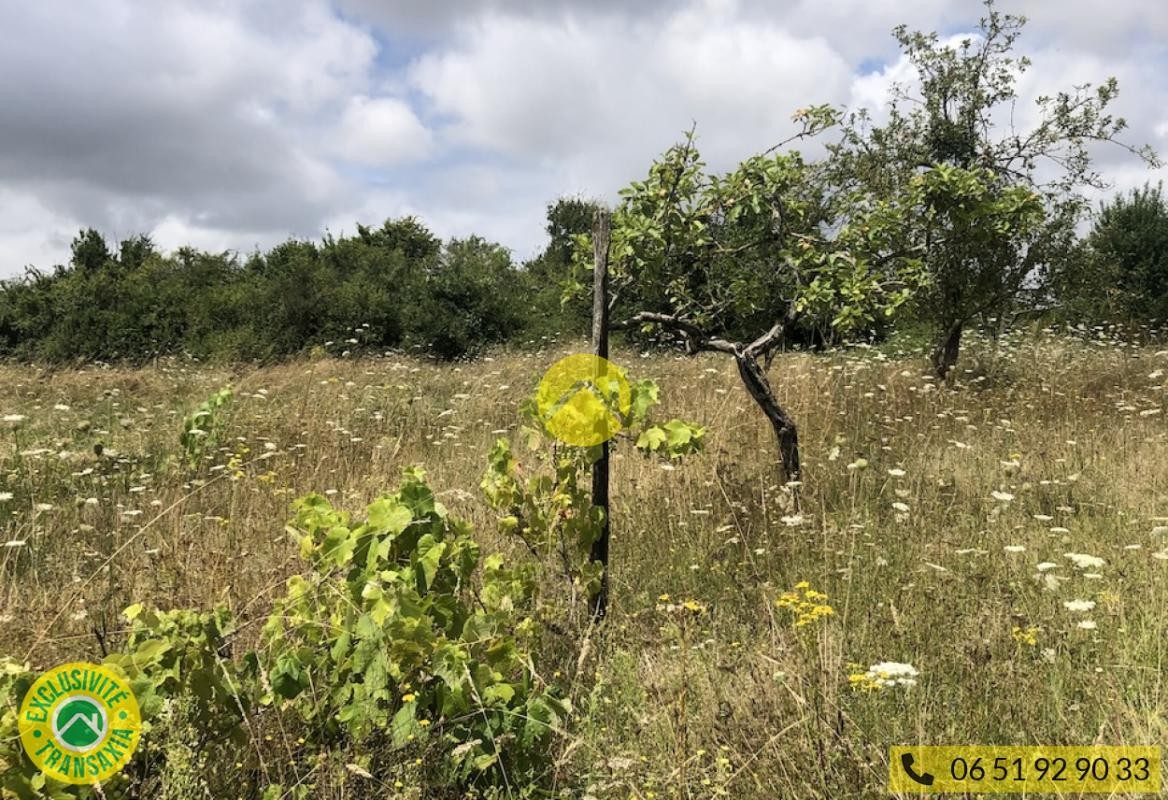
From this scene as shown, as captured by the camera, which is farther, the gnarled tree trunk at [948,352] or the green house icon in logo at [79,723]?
the gnarled tree trunk at [948,352]

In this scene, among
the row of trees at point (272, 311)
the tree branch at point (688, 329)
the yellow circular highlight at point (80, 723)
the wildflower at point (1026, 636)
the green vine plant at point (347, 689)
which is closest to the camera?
the yellow circular highlight at point (80, 723)

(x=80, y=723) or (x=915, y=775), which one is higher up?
(x=80, y=723)

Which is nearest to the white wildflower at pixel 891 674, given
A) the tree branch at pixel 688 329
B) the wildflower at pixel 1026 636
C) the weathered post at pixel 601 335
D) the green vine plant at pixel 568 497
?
the wildflower at pixel 1026 636

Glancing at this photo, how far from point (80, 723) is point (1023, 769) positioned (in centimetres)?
246

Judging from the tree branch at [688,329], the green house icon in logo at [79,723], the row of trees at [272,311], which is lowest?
the green house icon in logo at [79,723]

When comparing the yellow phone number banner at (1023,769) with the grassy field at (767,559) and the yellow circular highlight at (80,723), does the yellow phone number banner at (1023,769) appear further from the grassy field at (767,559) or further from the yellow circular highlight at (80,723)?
the yellow circular highlight at (80,723)

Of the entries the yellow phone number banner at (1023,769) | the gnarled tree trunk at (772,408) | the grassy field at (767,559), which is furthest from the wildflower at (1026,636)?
the gnarled tree trunk at (772,408)

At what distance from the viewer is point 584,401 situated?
3057 mm

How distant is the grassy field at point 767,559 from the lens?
219 centimetres

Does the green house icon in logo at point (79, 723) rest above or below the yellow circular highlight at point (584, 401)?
below

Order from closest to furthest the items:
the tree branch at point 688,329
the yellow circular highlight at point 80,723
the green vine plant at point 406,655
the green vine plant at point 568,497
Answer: the yellow circular highlight at point 80,723
the green vine plant at point 406,655
the green vine plant at point 568,497
the tree branch at point 688,329

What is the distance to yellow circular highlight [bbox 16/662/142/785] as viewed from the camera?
1471 mm

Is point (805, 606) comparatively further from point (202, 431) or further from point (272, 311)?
point (272, 311)

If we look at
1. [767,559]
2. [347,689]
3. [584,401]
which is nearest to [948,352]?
[767,559]
